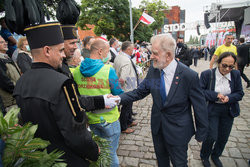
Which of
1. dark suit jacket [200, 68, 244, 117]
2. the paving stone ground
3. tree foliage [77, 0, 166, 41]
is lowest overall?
the paving stone ground

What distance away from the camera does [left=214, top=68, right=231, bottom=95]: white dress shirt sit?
255cm

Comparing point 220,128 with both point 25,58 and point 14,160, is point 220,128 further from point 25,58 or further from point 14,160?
point 25,58

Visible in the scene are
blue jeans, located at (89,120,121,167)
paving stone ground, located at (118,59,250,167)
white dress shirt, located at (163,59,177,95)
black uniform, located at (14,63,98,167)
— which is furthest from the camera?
paving stone ground, located at (118,59,250,167)

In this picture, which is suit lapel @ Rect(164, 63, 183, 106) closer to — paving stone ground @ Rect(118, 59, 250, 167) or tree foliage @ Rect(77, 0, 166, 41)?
paving stone ground @ Rect(118, 59, 250, 167)

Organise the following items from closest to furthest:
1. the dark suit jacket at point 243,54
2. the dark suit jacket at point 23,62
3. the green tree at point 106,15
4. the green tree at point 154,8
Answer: the dark suit jacket at point 23,62
the dark suit jacket at point 243,54
the green tree at point 106,15
the green tree at point 154,8

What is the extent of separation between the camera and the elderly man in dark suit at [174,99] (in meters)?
1.93

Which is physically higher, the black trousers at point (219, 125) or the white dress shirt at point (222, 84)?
the white dress shirt at point (222, 84)

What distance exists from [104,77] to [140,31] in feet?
72.5

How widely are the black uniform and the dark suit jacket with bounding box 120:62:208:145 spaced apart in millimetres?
1087

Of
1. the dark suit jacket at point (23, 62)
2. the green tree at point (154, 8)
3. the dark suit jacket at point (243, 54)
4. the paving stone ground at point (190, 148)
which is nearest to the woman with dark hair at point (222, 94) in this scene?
the paving stone ground at point (190, 148)

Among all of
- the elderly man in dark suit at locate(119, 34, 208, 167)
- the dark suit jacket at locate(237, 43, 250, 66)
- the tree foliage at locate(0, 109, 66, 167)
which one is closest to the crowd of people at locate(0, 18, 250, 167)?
the elderly man in dark suit at locate(119, 34, 208, 167)

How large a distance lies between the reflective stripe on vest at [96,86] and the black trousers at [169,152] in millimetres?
717

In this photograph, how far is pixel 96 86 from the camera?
2109 mm

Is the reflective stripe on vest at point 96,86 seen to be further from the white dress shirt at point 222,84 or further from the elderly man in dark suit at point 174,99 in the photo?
the white dress shirt at point 222,84
